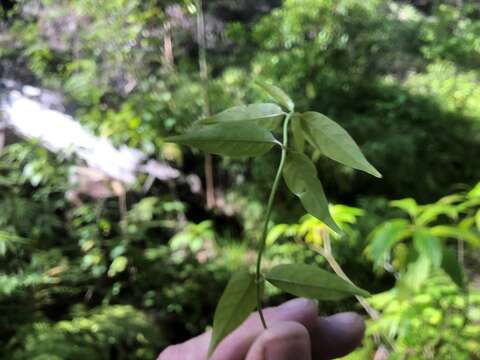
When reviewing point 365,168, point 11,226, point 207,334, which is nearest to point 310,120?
point 365,168

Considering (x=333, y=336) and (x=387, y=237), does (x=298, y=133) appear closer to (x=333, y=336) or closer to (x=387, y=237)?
(x=333, y=336)

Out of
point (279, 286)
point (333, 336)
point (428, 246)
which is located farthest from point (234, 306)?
point (428, 246)

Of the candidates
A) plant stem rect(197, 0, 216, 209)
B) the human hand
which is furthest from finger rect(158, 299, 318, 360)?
plant stem rect(197, 0, 216, 209)

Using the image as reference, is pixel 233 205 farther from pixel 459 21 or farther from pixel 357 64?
pixel 459 21

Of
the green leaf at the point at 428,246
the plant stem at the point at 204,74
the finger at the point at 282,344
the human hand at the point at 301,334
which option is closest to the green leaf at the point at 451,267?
the green leaf at the point at 428,246

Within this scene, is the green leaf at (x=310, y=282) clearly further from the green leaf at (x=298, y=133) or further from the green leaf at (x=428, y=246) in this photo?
the green leaf at (x=428, y=246)
